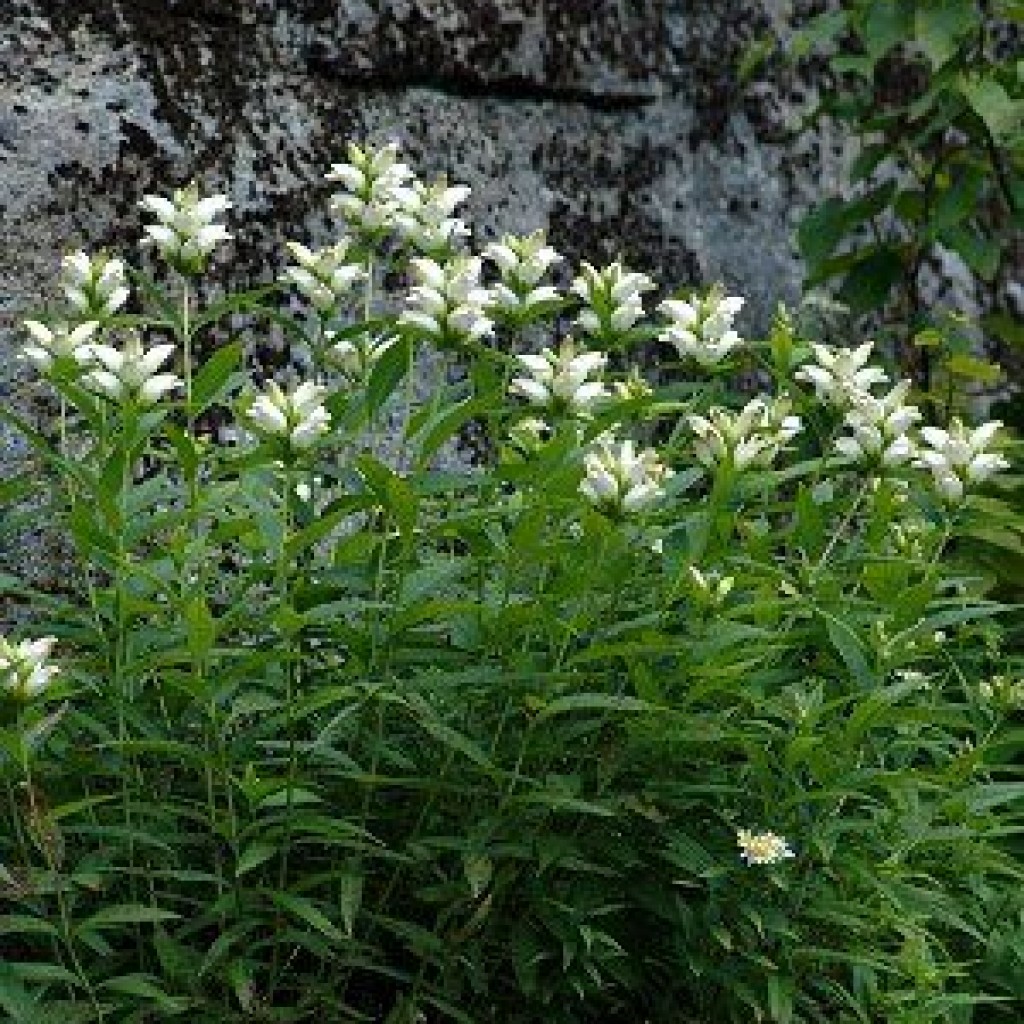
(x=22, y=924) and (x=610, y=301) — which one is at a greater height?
(x=610, y=301)

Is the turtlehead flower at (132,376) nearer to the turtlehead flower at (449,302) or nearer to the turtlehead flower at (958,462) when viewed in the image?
the turtlehead flower at (449,302)

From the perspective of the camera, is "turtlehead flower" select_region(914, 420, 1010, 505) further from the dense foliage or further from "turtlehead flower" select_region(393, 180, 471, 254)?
"turtlehead flower" select_region(393, 180, 471, 254)

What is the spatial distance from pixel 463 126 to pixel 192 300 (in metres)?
0.73

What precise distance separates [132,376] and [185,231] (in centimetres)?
25

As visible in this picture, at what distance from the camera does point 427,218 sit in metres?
3.02

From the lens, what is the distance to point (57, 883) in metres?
2.49

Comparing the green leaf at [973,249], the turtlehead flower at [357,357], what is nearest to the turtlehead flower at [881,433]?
the turtlehead flower at [357,357]

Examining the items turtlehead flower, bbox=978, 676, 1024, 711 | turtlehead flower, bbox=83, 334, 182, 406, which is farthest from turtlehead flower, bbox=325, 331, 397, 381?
turtlehead flower, bbox=978, 676, 1024, 711

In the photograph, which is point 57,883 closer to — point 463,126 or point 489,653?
point 489,653

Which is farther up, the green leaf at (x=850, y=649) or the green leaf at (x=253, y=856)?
the green leaf at (x=850, y=649)

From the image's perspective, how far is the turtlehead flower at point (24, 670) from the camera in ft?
7.88

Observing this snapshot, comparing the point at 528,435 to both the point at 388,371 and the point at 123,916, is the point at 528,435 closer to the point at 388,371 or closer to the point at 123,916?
the point at 388,371

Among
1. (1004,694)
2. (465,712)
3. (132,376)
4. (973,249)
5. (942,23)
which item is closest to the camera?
(132,376)

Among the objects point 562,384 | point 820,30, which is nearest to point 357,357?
point 562,384
